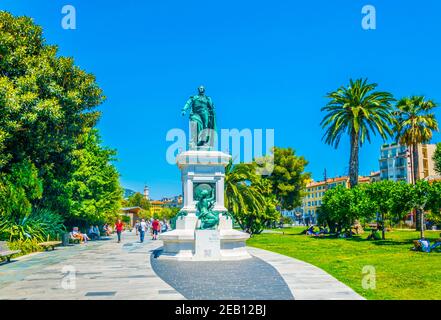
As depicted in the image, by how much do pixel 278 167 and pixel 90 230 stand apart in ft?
104

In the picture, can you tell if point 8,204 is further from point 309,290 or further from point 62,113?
point 309,290

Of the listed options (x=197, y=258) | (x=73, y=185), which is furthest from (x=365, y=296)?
(x=73, y=185)

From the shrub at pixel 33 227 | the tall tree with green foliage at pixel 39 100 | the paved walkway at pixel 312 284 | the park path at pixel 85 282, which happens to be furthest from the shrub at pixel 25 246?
the paved walkway at pixel 312 284

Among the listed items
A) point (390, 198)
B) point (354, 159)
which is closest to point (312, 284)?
point (390, 198)

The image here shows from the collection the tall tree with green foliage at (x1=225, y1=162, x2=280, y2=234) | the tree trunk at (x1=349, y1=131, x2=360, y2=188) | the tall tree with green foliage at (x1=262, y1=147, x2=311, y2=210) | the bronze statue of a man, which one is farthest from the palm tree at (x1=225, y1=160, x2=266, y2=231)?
the tall tree with green foliage at (x1=262, y1=147, x2=311, y2=210)

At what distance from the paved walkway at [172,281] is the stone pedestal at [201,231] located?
45.5 inches

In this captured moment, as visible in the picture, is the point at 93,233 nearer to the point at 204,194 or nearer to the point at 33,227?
the point at 33,227

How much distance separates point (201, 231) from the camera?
17.3m

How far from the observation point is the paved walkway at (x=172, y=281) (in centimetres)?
970

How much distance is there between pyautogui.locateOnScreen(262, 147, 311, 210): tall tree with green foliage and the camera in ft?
212

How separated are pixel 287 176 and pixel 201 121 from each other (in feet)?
148

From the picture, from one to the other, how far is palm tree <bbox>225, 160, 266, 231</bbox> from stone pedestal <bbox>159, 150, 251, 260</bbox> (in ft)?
56.7

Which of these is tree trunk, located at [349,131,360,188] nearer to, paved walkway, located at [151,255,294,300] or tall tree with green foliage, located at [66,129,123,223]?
tall tree with green foliage, located at [66,129,123,223]

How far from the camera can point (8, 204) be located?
22344 mm
